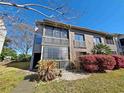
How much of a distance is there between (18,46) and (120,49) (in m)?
28.7

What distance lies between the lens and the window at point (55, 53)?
44.7ft

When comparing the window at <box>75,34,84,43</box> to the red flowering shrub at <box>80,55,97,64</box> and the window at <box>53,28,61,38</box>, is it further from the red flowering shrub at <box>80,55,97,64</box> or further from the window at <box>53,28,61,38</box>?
the red flowering shrub at <box>80,55,97,64</box>

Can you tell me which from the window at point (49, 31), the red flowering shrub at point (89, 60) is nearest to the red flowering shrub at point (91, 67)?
the red flowering shrub at point (89, 60)

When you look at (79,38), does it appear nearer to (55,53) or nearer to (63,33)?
(63,33)

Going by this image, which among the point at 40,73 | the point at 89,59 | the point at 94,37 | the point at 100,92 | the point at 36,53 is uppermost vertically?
the point at 94,37

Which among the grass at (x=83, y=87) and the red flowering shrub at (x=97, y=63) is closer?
the grass at (x=83, y=87)

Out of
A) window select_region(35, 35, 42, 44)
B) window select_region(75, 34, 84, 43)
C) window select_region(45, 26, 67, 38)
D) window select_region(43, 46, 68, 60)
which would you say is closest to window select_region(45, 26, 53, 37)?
window select_region(45, 26, 67, 38)

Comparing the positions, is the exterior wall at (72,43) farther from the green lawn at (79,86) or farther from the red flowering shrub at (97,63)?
the green lawn at (79,86)

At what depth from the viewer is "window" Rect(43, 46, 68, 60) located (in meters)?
13.6

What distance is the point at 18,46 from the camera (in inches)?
1366

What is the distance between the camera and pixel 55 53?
46.7 feet

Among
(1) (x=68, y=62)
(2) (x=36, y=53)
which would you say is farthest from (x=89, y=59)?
(2) (x=36, y=53)

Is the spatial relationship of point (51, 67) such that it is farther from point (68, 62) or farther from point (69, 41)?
point (69, 41)

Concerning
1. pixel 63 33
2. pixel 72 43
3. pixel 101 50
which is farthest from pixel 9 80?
pixel 101 50
